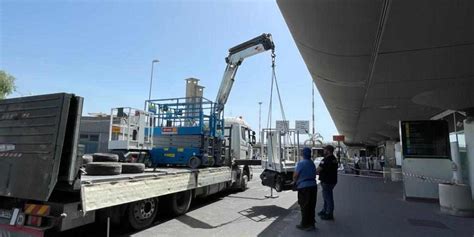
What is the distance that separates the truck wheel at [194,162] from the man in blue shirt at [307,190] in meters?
3.69

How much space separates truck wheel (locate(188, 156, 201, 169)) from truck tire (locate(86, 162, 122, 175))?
11.5 feet

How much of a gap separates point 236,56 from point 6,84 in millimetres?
20037

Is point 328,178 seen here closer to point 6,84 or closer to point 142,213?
point 142,213

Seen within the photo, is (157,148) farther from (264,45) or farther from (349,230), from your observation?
(349,230)

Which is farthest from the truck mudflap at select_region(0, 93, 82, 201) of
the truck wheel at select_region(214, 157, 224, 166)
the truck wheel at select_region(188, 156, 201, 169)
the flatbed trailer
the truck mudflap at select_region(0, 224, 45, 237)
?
the truck wheel at select_region(214, 157, 224, 166)

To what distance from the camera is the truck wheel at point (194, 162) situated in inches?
386

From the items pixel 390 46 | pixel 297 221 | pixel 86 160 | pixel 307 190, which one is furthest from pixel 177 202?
pixel 390 46

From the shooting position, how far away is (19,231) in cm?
483

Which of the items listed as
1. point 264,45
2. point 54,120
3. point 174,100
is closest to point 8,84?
point 174,100

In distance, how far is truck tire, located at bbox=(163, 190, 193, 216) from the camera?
7.97 m

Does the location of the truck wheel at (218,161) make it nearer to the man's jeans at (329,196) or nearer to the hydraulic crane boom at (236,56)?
the hydraulic crane boom at (236,56)

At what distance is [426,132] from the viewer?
11609mm

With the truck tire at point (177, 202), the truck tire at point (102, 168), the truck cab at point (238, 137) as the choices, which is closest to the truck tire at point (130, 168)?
the truck tire at point (102, 168)

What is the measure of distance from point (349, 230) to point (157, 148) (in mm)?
6237
